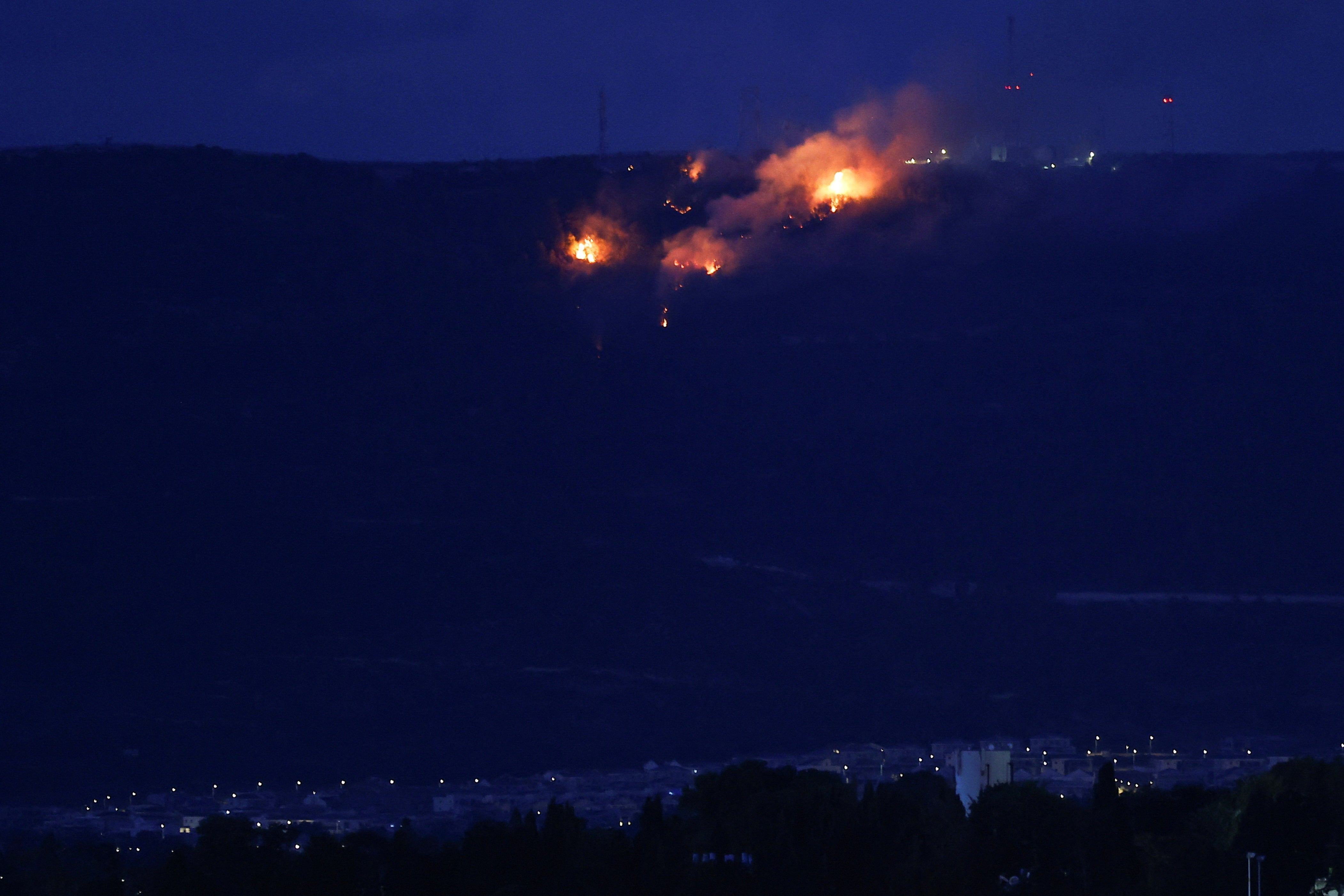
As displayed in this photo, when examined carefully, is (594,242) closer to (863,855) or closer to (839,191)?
(839,191)

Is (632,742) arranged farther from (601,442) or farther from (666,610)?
(601,442)

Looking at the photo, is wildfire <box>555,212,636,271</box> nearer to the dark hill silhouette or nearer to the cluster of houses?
the dark hill silhouette

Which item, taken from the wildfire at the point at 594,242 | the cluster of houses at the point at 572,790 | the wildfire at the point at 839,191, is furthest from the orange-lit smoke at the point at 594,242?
the cluster of houses at the point at 572,790

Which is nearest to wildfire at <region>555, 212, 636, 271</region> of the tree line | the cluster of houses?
the cluster of houses

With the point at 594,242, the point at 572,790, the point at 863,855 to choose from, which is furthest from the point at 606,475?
the point at 863,855

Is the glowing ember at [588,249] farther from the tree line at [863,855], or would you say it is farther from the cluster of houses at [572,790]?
the tree line at [863,855]
